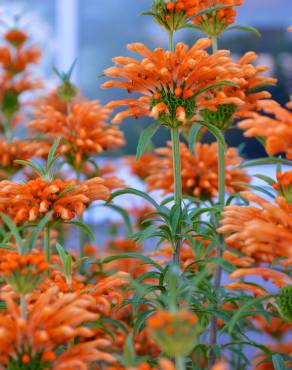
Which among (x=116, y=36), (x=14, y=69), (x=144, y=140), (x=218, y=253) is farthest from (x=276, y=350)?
(x=116, y=36)

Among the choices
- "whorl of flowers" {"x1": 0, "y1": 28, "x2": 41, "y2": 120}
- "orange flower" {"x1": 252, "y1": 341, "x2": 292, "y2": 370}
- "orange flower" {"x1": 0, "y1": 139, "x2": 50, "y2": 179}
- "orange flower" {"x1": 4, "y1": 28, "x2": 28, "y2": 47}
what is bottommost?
"orange flower" {"x1": 252, "y1": 341, "x2": 292, "y2": 370}

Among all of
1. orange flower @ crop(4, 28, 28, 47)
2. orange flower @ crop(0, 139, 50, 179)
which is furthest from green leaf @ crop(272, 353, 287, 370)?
orange flower @ crop(4, 28, 28, 47)

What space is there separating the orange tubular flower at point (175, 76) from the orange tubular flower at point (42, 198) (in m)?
0.16

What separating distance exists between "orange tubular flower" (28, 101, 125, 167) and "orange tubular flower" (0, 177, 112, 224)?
296 millimetres

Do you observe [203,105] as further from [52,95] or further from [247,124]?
[52,95]

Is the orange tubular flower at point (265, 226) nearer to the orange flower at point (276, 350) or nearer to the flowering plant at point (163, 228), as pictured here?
the flowering plant at point (163, 228)

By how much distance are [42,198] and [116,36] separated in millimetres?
2888

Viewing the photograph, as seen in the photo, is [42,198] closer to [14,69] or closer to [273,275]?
[273,275]

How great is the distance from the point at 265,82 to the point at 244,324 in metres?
0.56

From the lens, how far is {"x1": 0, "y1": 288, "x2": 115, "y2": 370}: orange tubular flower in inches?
25.0

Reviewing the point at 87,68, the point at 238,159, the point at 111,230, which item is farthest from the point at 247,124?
the point at 87,68

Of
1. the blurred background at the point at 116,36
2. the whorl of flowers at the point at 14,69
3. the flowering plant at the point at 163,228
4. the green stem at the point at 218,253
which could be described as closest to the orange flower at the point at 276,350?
the flowering plant at the point at 163,228

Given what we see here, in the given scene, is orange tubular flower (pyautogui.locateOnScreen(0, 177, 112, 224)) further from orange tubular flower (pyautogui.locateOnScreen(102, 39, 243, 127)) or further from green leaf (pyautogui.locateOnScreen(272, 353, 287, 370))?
green leaf (pyautogui.locateOnScreen(272, 353, 287, 370))

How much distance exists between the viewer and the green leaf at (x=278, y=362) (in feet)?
2.68
